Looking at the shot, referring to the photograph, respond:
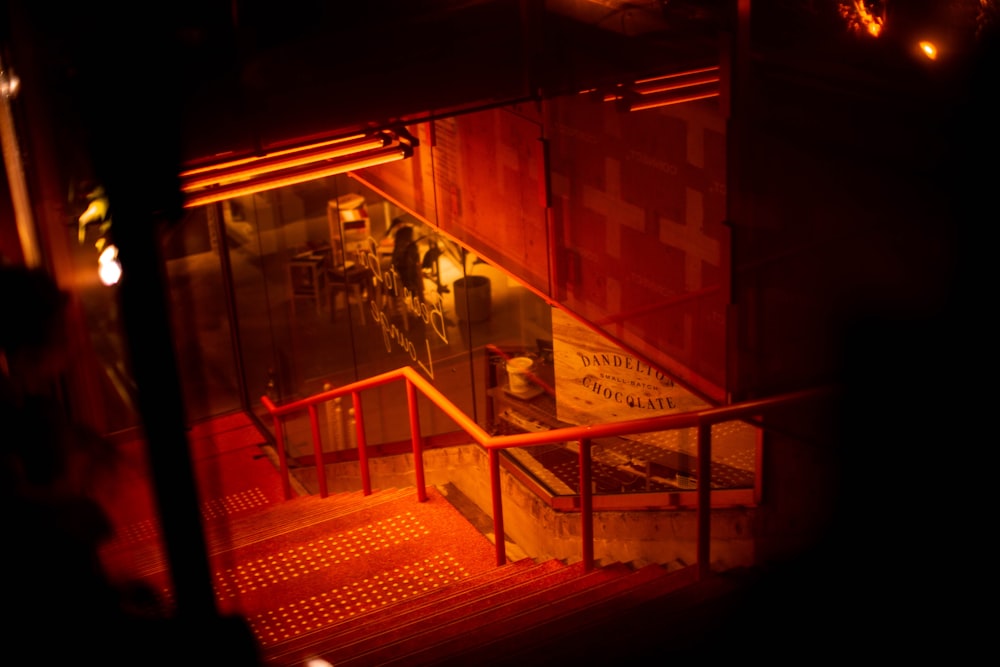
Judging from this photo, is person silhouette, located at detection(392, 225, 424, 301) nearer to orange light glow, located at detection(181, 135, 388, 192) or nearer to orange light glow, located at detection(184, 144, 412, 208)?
orange light glow, located at detection(184, 144, 412, 208)

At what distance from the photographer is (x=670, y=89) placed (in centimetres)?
483

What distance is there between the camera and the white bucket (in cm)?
803

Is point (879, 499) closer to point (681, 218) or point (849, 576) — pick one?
point (849, 576)

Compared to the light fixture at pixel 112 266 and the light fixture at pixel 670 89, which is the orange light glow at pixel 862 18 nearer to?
the light fixture at pixel 670 89

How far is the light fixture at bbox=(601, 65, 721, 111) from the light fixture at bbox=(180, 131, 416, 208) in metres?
1.05

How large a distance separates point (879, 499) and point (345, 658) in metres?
2.38

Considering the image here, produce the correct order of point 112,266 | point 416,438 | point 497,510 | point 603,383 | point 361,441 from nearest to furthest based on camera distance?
point 112,266, point 497,510, point 416,438, point 361,441, point 603,383

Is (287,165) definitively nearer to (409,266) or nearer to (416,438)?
(416,438)

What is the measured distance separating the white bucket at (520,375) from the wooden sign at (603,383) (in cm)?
114

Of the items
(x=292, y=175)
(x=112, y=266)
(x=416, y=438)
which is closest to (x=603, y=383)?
(x=416, y=438)

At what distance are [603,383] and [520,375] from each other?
1.66 meters

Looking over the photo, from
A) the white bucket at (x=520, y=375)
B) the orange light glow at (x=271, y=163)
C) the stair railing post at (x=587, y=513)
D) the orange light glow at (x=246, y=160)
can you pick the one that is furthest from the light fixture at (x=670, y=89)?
the white bucket at (x=520, y=375)

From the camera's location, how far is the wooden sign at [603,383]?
5996 millimetres

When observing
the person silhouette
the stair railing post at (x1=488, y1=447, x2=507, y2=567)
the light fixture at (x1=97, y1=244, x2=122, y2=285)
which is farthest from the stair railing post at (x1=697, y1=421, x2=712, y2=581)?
the person silhouette
